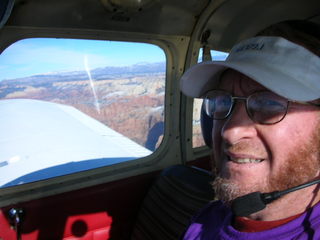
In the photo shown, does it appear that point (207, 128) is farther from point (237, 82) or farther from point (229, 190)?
point (229, 190)

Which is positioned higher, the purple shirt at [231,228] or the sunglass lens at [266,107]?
the sunglass lens at [266,107]

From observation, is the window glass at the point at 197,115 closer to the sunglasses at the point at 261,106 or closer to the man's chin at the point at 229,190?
the sunglasses at the point at 261,106

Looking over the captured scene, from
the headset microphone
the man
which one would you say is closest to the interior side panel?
the man

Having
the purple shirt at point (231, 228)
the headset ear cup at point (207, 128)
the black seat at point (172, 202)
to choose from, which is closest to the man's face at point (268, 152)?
the purple shirt at point (231, 228)

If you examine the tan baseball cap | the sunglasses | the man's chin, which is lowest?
the man's chin

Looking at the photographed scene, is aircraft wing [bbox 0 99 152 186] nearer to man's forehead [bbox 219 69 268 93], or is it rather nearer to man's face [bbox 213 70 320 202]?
man's forehead [bbox 219 69 268 93]

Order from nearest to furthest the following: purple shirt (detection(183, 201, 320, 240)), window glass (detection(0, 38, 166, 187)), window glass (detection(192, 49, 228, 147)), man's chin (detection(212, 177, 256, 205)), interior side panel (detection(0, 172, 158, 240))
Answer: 1. purple shirt (detection(183, 201, 320, 240))
2. man's chin (detection(212, 177, 256, 205))
3. window glass (detection(0, 38, 166, 187))
4. interior side panel (detection(0, 172, 158, 240))
5. window glass (detection(192, 49, 228, 147))

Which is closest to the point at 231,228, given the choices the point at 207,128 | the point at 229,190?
the point at 229,190
